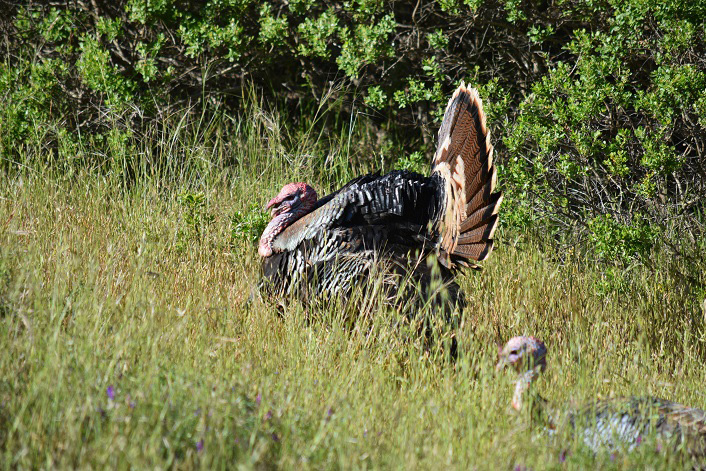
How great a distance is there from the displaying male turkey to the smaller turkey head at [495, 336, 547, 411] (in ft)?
1.94

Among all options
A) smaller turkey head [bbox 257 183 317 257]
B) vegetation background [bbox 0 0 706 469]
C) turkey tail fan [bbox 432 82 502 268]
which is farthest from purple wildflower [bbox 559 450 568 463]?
smaller turkey head [bbox 257 183 317 257]

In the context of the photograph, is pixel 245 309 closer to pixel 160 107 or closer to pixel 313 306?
pixel 313 306

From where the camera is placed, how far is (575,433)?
2428 millimetres

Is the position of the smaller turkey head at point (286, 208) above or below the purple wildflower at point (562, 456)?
above

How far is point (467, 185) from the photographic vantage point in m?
3.65

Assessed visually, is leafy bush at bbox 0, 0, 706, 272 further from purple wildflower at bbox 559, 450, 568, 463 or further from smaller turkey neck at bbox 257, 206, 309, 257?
purple wildflower at bbox 559, 450, 568, 463

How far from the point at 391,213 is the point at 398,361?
0.75 meters

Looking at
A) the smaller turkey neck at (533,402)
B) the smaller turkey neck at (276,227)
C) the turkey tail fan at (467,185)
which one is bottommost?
the smaller turkey neck at (533,402)

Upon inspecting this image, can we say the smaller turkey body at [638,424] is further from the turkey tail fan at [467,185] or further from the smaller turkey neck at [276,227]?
the smaller turkey neck at [276,227]

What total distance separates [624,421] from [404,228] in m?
1.50

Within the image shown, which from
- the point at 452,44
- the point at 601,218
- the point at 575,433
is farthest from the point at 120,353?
the point at 452,44

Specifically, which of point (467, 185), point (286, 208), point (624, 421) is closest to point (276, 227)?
point (286, 208)

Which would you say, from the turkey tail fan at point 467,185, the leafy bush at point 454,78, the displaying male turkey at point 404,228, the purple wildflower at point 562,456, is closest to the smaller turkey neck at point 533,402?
the purple wildflower at point 562,456

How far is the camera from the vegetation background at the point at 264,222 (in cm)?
233
